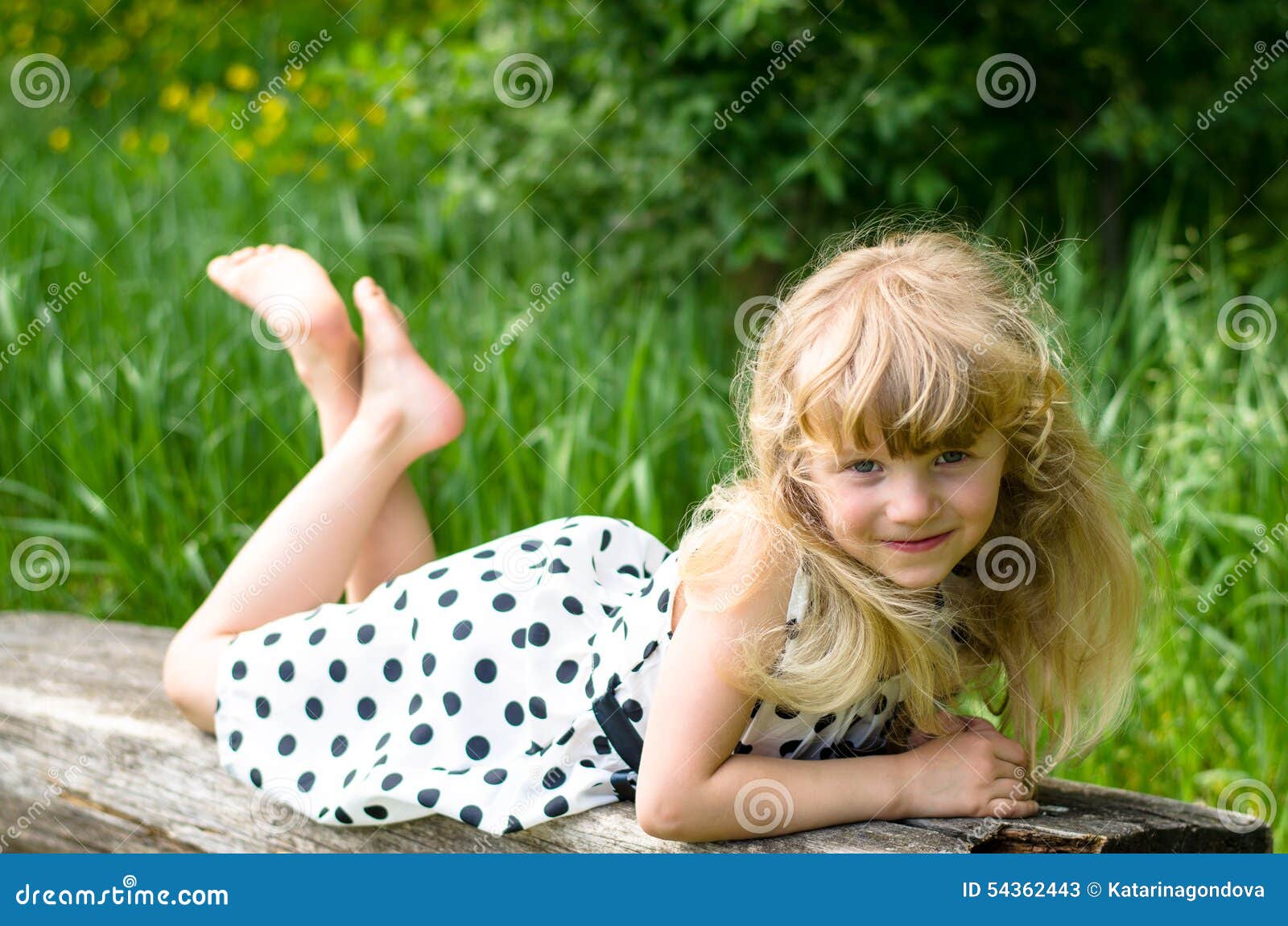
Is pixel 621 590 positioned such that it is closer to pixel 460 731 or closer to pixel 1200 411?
pixel 460 731

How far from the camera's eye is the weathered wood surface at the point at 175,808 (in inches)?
52.0

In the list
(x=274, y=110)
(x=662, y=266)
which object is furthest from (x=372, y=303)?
(x=274, y=110)

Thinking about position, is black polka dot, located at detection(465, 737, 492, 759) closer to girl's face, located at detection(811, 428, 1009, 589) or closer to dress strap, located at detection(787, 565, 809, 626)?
dress strap, located at detection(787, 565, 809, 626)

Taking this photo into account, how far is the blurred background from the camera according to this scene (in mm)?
2260

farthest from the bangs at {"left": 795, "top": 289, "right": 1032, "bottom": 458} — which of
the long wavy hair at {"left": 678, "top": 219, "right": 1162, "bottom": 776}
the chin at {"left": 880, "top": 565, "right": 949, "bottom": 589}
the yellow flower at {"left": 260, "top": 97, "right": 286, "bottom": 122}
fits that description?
the yellow flower at {"left": 260, "top": 97, "right": 286, "bottom": 122}

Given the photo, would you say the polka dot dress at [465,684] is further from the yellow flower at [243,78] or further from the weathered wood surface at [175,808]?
the yellow flower at [243,78]

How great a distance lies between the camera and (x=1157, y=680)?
2062 millimetres

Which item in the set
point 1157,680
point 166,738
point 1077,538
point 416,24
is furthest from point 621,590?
point 416,24

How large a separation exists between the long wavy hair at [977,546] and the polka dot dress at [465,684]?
209 mm

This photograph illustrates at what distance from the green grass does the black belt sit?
0.72 m

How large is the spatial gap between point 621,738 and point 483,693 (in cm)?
23

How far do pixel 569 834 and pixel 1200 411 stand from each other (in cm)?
156

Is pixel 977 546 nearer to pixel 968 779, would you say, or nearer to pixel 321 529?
pixel 968 779

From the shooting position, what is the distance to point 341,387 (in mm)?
1974
